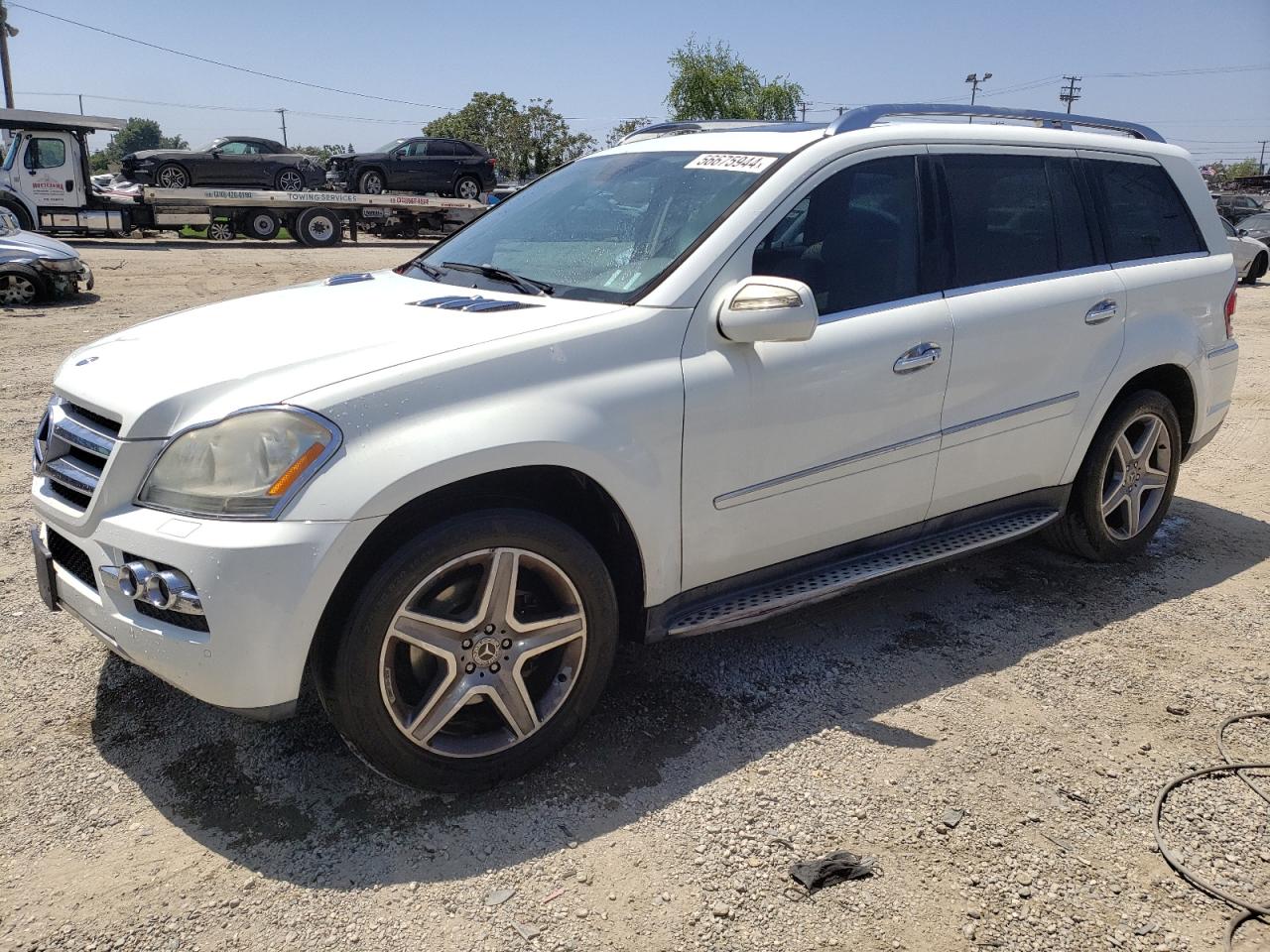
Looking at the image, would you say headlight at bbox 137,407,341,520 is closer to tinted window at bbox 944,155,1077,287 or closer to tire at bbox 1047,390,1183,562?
tinted window at bbox 944,155,1077,287

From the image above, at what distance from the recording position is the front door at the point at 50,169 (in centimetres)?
1958

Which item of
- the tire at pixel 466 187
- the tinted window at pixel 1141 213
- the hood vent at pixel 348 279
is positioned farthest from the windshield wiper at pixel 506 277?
the tire at pixel 466 187

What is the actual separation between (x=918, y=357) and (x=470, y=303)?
1.57 meters

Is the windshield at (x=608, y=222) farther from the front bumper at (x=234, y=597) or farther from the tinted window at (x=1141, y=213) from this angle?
the tinted window at (x=1141, y=213)

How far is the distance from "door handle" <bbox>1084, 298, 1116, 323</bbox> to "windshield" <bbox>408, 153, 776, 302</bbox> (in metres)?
1.59

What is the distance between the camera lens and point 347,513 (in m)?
2.54

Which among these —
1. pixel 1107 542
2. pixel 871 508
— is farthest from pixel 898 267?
pixel 1107 542

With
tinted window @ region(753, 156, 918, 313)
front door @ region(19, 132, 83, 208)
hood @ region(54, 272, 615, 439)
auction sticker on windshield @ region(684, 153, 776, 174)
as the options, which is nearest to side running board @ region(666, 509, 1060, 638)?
tinted window @ region(753, 156, 918, 313)

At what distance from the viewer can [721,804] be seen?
2959mm

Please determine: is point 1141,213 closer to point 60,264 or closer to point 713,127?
point 713,127

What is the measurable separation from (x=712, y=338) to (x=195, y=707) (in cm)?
211

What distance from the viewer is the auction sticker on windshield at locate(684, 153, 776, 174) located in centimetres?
350

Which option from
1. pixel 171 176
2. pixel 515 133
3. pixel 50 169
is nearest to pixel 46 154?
pixel 50 169

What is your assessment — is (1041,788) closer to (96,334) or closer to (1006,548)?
(1006,548)
